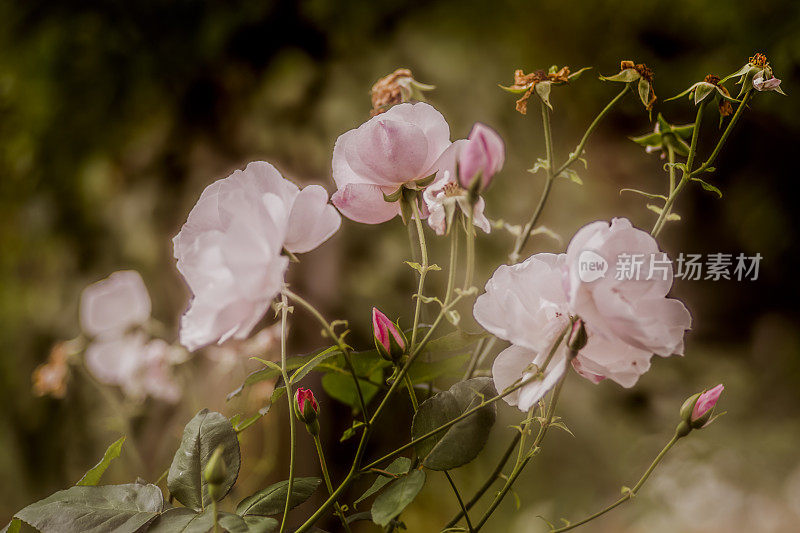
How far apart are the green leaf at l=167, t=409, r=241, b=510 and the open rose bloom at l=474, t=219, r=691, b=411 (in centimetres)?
12

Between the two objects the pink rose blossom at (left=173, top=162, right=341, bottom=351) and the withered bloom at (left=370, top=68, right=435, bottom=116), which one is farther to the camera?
the withered bloom at (left=370, top=68, right=435, bottom=116)

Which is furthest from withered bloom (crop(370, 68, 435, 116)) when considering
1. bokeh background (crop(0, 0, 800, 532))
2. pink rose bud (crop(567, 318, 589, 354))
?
bokeh background (crop(0, 0, 800, 532))

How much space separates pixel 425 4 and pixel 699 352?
70cm

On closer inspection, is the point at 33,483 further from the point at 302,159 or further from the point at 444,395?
the point at 444,395

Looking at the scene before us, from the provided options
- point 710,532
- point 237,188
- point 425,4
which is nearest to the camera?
point 237,188

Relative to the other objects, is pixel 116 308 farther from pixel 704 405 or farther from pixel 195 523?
pixel 704 405

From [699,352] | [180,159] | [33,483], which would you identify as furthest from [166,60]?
[699,352]

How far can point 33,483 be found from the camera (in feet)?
3.82

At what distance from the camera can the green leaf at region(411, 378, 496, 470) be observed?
258mm

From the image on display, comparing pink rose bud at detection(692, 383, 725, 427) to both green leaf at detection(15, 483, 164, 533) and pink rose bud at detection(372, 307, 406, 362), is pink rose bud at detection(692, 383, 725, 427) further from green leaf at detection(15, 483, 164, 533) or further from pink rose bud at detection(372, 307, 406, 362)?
green leaf at detection(15, 483, 164, 533)

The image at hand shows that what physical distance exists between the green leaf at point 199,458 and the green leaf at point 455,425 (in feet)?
0.28

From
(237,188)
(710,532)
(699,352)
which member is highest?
(237,188)

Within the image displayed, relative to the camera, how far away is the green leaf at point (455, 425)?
26cm

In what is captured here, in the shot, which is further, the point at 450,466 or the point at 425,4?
the point at 425,4
